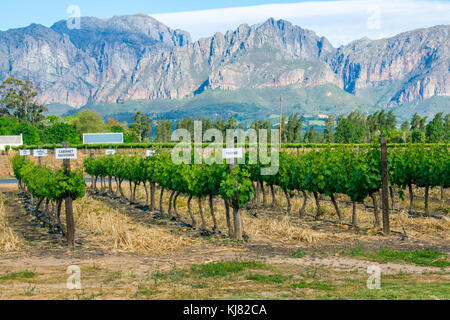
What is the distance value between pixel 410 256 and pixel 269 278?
10.6ft

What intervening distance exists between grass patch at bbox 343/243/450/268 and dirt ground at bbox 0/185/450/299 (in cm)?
16

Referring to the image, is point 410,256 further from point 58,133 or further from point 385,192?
point 58,133

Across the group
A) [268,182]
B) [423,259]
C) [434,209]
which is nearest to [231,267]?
[423,259]

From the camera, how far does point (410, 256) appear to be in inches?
371

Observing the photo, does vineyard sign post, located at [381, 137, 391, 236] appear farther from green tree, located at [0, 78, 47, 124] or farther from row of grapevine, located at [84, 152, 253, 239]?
green tree, located at [0, 78, 47, 124]

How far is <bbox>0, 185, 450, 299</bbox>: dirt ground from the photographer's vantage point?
6.92 meters

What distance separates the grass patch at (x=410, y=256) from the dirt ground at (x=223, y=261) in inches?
6.2

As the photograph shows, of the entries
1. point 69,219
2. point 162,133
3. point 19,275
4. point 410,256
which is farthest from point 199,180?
point 162,133

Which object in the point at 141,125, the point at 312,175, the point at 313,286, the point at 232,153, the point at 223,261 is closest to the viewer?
the point at 313,286

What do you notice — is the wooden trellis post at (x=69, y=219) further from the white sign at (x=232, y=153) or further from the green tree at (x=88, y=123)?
the green tree at (x=88, y=123)

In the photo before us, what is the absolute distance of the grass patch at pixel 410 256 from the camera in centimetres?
896

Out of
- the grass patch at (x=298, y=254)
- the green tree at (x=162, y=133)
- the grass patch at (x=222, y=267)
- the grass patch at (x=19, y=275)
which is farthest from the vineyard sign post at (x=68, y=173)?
the green tree at (x=162, y=133)

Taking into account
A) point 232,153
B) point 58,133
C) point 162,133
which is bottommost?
point 232,153
